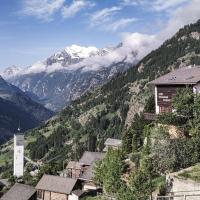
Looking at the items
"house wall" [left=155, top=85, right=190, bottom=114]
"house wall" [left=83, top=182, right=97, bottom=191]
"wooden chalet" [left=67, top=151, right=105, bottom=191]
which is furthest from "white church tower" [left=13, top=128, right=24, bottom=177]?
"house wall" [left=155, top=85, right=190, bottom=114]

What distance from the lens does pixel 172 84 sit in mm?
80062

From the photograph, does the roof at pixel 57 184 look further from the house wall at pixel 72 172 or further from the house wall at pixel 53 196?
the house wall at pixel 72 172

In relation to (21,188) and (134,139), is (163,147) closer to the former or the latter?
(134,139)

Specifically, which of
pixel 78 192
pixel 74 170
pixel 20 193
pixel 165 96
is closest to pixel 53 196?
pixel 78 192

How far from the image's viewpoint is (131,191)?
53125mm

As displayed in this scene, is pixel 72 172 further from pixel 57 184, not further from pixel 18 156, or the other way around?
pixel 18 156

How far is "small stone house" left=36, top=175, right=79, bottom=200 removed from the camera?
336 feet

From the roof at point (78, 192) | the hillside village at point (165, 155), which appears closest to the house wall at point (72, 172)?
the roof at point (78, 192)

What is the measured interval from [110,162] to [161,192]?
14.2 m

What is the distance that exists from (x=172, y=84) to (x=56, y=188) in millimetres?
39827

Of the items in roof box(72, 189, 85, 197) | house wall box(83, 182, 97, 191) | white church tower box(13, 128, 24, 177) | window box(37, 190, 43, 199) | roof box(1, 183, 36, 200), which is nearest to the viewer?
roof box(72, 189, 85, 197)

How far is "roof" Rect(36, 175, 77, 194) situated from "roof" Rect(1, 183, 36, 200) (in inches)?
120

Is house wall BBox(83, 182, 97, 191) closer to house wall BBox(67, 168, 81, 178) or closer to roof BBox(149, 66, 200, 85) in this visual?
house wall BBox(67, 168, 81, 178)

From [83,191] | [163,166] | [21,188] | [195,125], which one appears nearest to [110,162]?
[163,166]
